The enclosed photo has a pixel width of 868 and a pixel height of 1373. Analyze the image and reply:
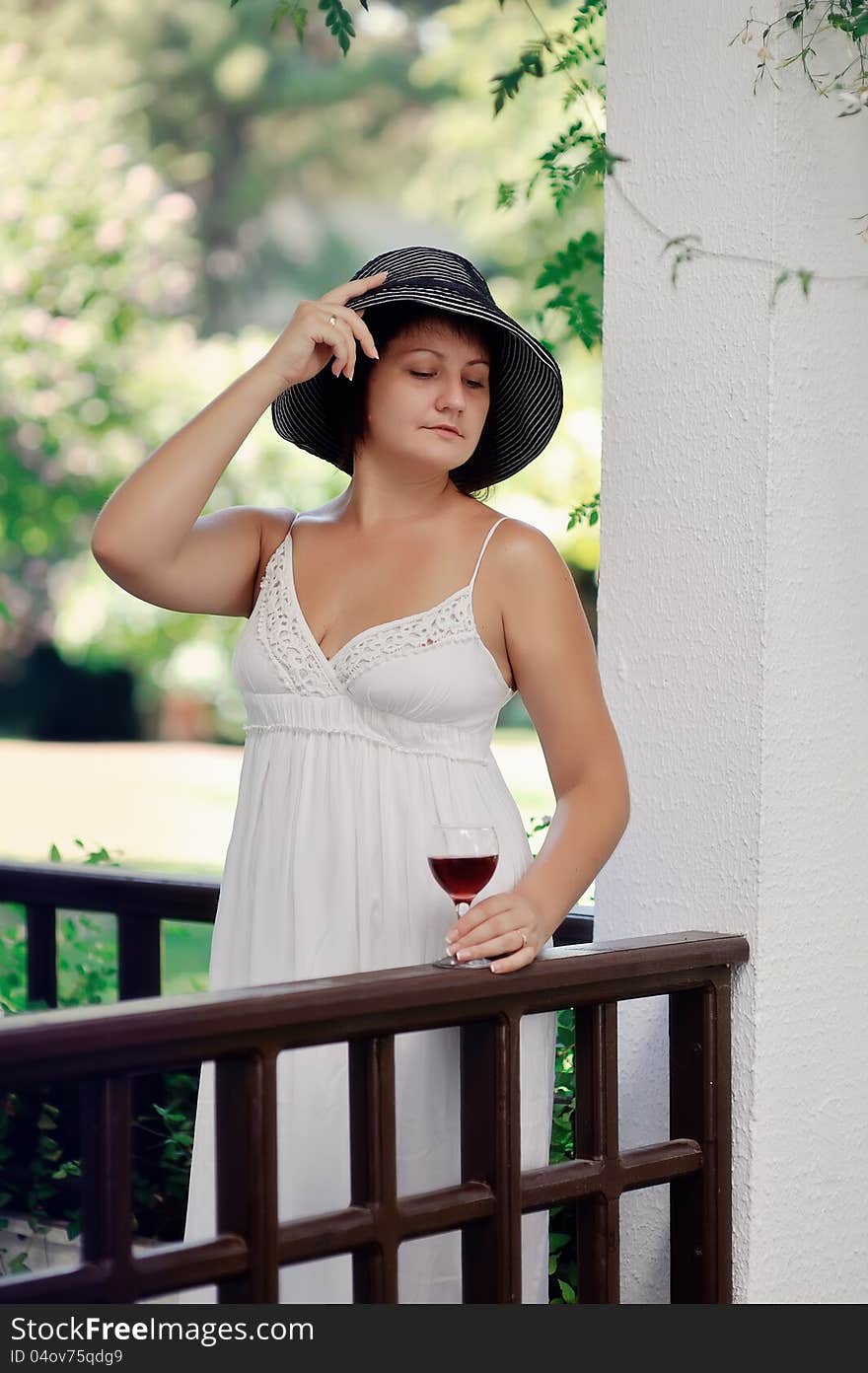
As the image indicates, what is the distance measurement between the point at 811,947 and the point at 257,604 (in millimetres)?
871

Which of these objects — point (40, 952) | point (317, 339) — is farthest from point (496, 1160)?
point (40, 952)

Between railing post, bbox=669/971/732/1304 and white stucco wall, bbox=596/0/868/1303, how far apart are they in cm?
3

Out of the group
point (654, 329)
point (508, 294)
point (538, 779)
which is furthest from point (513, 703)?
point (654, 329)

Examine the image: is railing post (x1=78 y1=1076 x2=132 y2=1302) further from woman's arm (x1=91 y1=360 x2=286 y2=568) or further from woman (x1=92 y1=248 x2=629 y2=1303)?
woman's arm (x1=91 y1=360 x2=286 y2=568)

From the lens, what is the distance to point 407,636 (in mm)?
2043

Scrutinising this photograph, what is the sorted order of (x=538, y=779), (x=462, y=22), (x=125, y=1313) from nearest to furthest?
(x=125, y=1313) < (x=462, y=22) < (x=538, y=779)

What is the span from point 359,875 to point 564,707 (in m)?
0.33

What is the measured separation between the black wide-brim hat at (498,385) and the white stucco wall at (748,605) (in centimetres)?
11

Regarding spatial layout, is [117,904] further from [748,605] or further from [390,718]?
[748,605]

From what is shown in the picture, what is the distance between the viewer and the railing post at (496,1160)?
1.82 metres

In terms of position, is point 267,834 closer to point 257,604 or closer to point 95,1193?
point 257,604

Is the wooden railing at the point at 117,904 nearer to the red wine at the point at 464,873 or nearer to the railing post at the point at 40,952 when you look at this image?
the railing post at the point at 40,952

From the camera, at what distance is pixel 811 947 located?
217 centimetres

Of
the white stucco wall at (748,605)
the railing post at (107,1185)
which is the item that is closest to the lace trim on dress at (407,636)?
the white stucco wall at (748,605)
